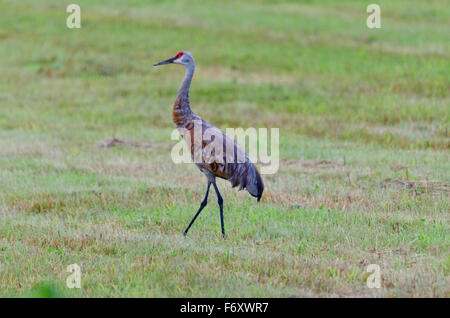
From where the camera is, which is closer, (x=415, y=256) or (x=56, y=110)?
(x=415, y=256)

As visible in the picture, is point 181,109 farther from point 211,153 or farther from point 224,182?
point 224,182

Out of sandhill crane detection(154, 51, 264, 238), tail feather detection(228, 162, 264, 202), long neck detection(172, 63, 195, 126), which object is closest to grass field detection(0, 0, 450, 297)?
tail feather detection(228, 162, 264, 202)

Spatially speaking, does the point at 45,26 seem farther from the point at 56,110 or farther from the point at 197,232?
the point at 197,232

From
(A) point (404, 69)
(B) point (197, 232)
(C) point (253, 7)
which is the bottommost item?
(B) point (197, 232)

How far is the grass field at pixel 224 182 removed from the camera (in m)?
6.96

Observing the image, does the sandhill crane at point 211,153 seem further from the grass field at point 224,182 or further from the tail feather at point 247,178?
the grass field at point 224,182

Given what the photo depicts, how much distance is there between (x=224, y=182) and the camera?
1137 cm

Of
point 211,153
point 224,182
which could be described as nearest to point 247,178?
point 211,153

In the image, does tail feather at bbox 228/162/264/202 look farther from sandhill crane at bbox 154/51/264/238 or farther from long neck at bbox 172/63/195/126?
long neck at bbox 172/63/195/126

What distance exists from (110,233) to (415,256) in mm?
3670

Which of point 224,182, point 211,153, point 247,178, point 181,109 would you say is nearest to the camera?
point 211,153

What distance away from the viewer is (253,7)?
106 feet

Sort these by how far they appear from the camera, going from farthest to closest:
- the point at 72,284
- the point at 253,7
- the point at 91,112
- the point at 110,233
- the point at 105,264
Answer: the point at 253,7 < the point at 91,112 < the point at 110,233 < the point at 105,264 < the point at 72,284

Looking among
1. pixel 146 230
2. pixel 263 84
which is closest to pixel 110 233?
pixel 146 230
